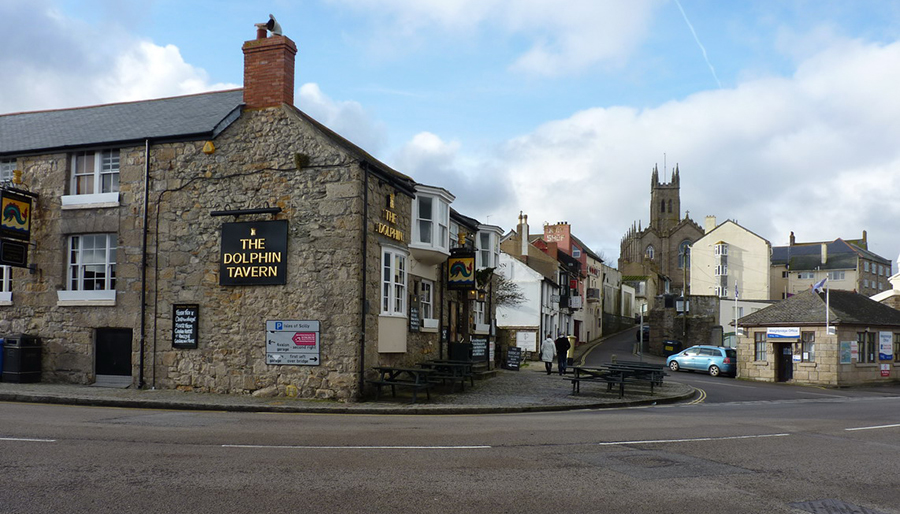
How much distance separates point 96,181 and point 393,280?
894 cm

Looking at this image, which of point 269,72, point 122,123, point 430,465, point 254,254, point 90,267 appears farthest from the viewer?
point 122,123

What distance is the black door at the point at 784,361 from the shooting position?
119ft

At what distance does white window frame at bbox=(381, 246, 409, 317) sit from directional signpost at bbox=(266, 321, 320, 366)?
84.8 inches

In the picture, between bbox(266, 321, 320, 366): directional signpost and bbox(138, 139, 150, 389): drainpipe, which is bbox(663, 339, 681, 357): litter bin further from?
bbox(138, 139, 150, 389): drainpipe

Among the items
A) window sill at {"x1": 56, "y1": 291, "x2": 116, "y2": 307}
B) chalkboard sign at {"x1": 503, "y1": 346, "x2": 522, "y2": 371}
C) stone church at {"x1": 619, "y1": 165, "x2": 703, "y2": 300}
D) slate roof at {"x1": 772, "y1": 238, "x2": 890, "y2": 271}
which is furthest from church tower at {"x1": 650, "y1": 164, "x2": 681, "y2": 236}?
window sill at {"x1": 56, "y1": 291, "x2": 116, "y2": 307}

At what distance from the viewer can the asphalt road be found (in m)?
6.88

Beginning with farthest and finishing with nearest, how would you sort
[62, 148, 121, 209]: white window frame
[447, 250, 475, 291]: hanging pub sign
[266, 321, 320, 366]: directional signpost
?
1. [447, 250, 475, 291]: hanging pub sign
2. [62, 148, 121, 209]: white window frame
3. [266, 321, 320, 366]: directional signpost

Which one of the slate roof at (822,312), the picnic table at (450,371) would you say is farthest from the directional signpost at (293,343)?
the slate roof at (822,312)

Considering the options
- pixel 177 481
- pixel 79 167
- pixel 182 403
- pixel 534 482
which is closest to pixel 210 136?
pixel 79 167

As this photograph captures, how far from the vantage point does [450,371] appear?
22.4 meters

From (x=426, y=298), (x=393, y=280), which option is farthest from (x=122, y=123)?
(x=426, y=298)

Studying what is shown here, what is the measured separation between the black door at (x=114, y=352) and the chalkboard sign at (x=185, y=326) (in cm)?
162

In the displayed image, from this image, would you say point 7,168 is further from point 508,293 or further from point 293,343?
point 508,293

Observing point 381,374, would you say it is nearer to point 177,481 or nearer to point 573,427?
point 573,427
